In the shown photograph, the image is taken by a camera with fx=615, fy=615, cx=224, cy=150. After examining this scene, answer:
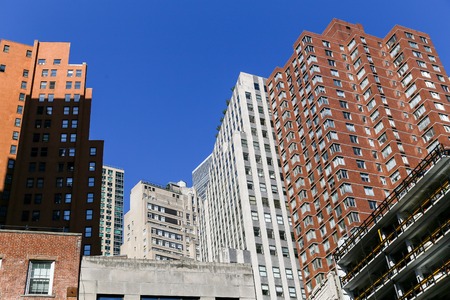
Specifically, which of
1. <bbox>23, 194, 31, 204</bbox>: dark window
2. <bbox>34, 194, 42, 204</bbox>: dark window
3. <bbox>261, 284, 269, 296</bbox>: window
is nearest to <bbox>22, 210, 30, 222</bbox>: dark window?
<bbox>23, 194, 31, 204</bbox>: dark window

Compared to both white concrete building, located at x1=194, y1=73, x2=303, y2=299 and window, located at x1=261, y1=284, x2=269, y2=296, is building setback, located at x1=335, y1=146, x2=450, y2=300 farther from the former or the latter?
white concrete building, located at x1=194, y1=73, x2=303, y2=299

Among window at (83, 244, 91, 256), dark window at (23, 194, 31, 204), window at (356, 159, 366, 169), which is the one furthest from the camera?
dark window at (23, 194, 31, 204)

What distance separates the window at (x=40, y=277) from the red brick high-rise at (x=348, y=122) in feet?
220

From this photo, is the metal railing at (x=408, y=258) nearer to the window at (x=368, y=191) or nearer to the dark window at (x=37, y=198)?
the window at (x=368, y=191)

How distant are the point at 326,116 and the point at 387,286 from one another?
61964mm

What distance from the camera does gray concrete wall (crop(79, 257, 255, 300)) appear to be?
35125mm

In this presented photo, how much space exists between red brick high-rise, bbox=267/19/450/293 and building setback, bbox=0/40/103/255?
37.6 meters

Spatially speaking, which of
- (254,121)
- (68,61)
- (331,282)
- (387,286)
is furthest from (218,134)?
(387,286)

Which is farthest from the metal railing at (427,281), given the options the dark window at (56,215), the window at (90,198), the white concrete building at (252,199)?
the window at (90,198)

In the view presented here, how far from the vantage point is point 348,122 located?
370 feet

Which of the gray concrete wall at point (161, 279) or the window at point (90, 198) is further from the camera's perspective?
the window at point (90, 198)

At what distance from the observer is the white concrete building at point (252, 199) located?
4291 inches

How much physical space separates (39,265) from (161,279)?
23.2 ft

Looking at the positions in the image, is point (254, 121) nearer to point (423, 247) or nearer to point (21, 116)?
point (21, 116)
